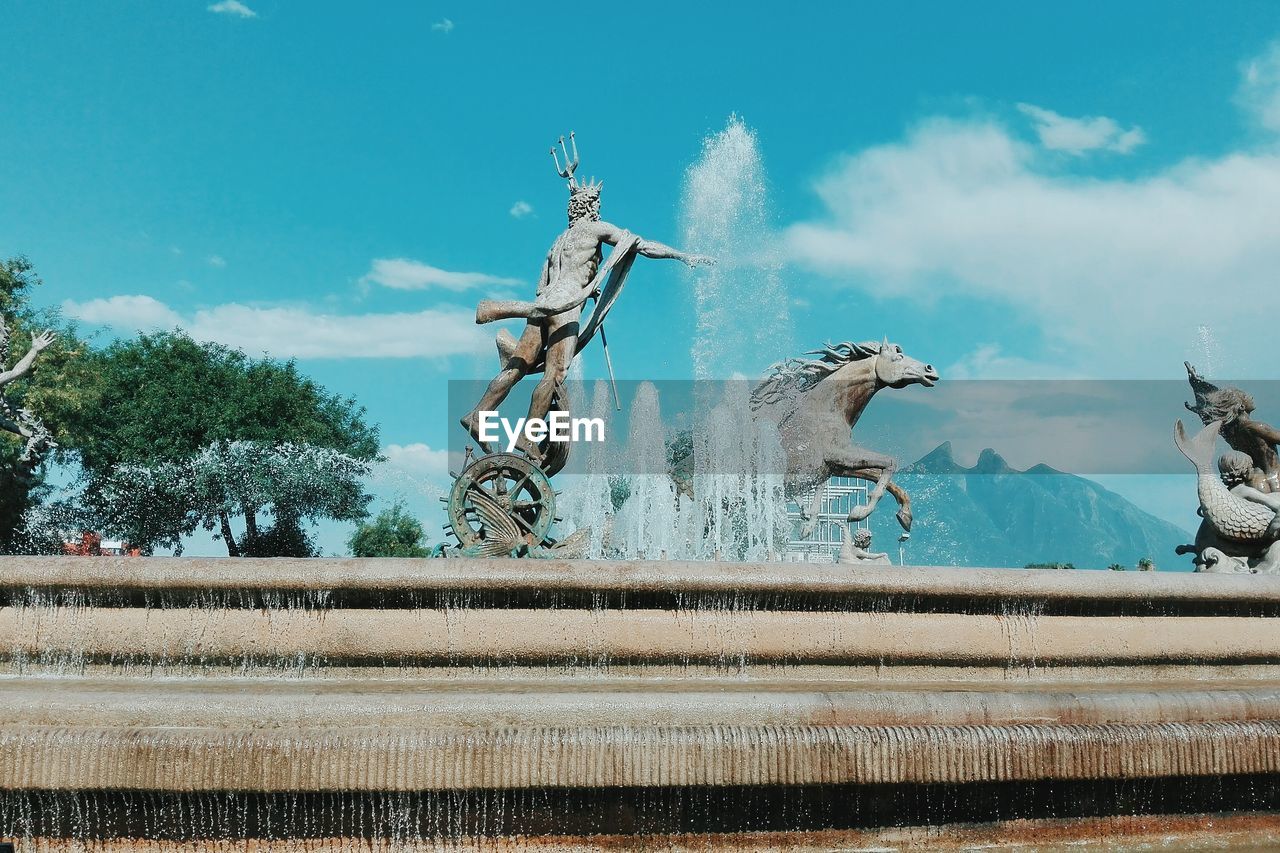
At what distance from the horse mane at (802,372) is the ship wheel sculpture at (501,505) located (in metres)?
4.00

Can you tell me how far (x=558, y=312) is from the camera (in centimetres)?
768

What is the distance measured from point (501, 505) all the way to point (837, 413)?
13.7 feet

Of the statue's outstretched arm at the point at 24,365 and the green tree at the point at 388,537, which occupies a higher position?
the statue's outstretched arm at the point at 24,365

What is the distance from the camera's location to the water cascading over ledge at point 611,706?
162 inches

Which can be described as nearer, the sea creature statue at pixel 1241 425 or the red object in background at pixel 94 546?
the sea creature statue at pixel 1241 425

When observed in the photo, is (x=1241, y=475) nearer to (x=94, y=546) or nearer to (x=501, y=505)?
(x=501, y=505)

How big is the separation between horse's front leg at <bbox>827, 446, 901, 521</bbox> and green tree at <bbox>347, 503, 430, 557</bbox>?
3241cm

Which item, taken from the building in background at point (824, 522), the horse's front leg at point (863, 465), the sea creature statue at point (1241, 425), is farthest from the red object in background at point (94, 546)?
the sea creature statue at point (1241, 425)

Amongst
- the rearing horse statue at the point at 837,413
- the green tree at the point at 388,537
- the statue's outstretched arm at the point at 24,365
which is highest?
the statue's outstretched arm at the point at 24,365

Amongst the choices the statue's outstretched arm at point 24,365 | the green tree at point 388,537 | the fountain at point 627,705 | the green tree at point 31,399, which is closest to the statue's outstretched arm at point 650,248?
the fountain at point 627,705

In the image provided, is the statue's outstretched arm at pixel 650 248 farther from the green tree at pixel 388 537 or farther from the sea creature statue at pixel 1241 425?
the green tree at pixel 388 537

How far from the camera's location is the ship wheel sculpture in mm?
6852

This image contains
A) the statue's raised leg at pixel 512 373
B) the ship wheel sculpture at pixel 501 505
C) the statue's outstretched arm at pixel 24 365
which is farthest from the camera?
the statue's outstretched arm at pixel 24 365

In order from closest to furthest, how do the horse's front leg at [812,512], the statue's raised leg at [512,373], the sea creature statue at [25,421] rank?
the statue's raised leg at [512,373] → the horse's front leg at [812,512] → the sea creature statue at [25,421]
